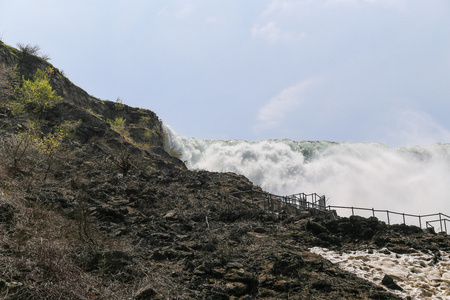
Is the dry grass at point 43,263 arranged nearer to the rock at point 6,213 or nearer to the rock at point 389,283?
the rock at point 6,213

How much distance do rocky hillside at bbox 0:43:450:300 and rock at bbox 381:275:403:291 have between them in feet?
1.86

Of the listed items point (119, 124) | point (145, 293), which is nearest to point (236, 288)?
point (145, 293)

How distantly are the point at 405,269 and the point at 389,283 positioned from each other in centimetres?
178

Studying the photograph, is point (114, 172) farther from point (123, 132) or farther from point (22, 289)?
point (123, 132)

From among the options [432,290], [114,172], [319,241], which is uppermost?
[114,172]

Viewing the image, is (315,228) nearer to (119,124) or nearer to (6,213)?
(6,213)

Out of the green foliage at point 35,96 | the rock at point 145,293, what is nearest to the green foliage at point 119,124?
the green foliage at point 35,96

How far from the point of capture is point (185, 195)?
51.4 feet

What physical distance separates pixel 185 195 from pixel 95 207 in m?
5.72

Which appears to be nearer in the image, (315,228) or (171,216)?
(171,216)

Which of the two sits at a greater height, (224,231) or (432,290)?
(224,231)

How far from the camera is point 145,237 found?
941 cm

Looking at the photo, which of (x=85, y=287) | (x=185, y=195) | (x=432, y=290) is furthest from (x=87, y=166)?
(x=432, y=290)

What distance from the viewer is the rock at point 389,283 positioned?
759 centimetres
